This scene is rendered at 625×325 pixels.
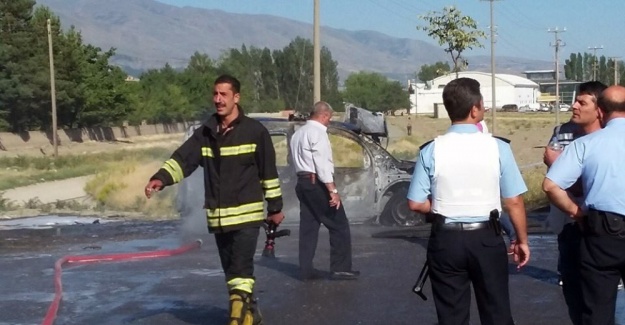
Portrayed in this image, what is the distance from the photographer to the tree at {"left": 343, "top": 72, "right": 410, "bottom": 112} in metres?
114

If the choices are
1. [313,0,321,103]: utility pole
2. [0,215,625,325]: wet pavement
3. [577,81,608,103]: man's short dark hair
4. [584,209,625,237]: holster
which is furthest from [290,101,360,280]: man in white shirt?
[313,0,321,103]: utility pole

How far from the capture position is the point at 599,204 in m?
5.80

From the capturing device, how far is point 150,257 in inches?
479

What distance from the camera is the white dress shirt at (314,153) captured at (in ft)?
32.4

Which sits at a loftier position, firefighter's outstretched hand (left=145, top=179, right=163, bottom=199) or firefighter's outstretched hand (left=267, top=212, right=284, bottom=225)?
firefighter's outstretched hand (left=145, top=179, right=163, bottom=199)

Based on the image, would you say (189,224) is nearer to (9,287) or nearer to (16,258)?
(16,258)

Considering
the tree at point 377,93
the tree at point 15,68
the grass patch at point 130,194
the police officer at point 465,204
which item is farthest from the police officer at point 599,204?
the tree at point 377,93

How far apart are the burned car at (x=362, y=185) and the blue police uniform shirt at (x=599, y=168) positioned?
8.97m

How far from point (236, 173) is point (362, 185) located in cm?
773

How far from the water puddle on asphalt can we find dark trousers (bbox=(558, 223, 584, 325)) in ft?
37.4

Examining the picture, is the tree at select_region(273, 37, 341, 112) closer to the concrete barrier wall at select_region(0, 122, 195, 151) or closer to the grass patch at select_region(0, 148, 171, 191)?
the concrete barrier wall at select_region(0, 122, 195, 151)

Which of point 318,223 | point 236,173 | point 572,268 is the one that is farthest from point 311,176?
point 572,268

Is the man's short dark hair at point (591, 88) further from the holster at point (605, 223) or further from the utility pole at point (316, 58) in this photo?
the utility pole at point (316, 58)

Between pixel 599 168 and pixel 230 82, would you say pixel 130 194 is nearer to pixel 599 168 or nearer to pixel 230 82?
pixel 230 82
